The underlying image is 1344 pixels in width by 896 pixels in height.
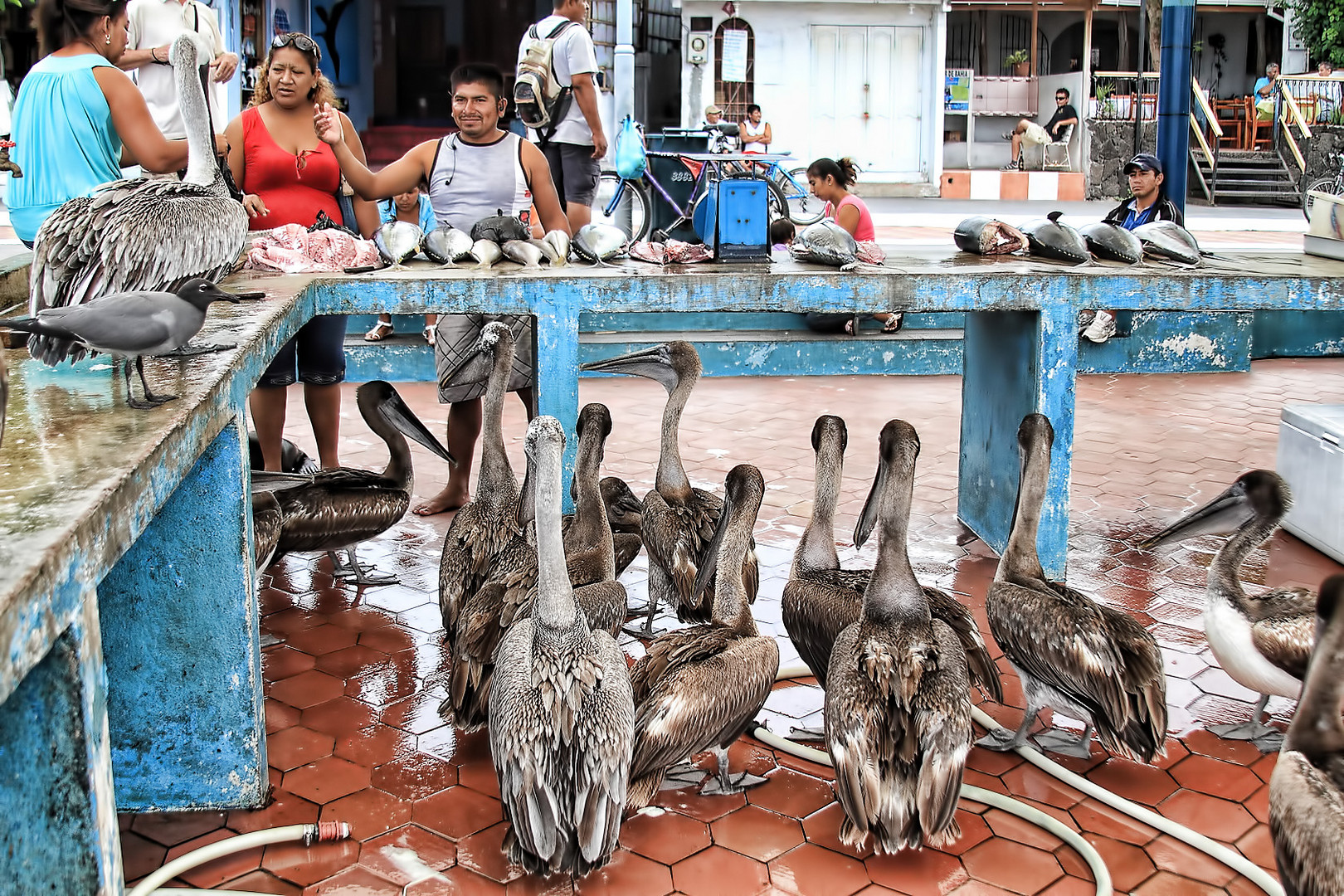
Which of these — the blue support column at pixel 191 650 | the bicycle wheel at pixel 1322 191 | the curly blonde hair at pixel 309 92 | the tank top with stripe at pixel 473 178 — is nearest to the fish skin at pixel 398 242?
the tank top with stripe at pixel 473 178

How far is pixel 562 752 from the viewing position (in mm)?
3092

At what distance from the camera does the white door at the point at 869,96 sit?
23.0 meters

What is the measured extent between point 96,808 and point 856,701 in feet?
6.18

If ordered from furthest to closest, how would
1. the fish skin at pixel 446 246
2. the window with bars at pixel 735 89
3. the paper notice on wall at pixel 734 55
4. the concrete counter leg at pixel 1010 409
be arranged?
the window with bars at pixel 735 89
the paper notice on wall at pixel 734 55
the fish skin at pixel 446 246
the concrete counter leg at pixel 1010 409

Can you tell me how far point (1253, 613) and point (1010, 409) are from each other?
183 cm

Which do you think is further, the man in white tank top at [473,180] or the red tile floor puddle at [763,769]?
the man in white tank top at [473,180]

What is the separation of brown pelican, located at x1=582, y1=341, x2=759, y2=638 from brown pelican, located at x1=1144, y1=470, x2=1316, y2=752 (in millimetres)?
1604

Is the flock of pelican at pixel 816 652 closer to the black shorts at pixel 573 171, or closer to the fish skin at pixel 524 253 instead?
the fish skin at pixel 524 253

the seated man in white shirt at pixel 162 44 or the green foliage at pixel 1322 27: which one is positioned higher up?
the green foliage at pixel 1322 27

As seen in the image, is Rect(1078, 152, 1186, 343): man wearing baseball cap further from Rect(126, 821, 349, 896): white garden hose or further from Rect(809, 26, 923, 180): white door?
Rect(809, 26, 923, 180): white door

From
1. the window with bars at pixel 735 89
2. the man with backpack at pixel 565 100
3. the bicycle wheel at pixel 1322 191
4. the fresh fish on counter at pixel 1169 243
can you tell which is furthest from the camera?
the window with bars at pixel 735 89

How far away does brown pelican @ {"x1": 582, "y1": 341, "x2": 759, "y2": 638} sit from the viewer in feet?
15.4

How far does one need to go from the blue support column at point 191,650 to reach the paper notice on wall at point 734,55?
20318 mm

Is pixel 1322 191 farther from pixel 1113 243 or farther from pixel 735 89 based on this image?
pixel 735 89
